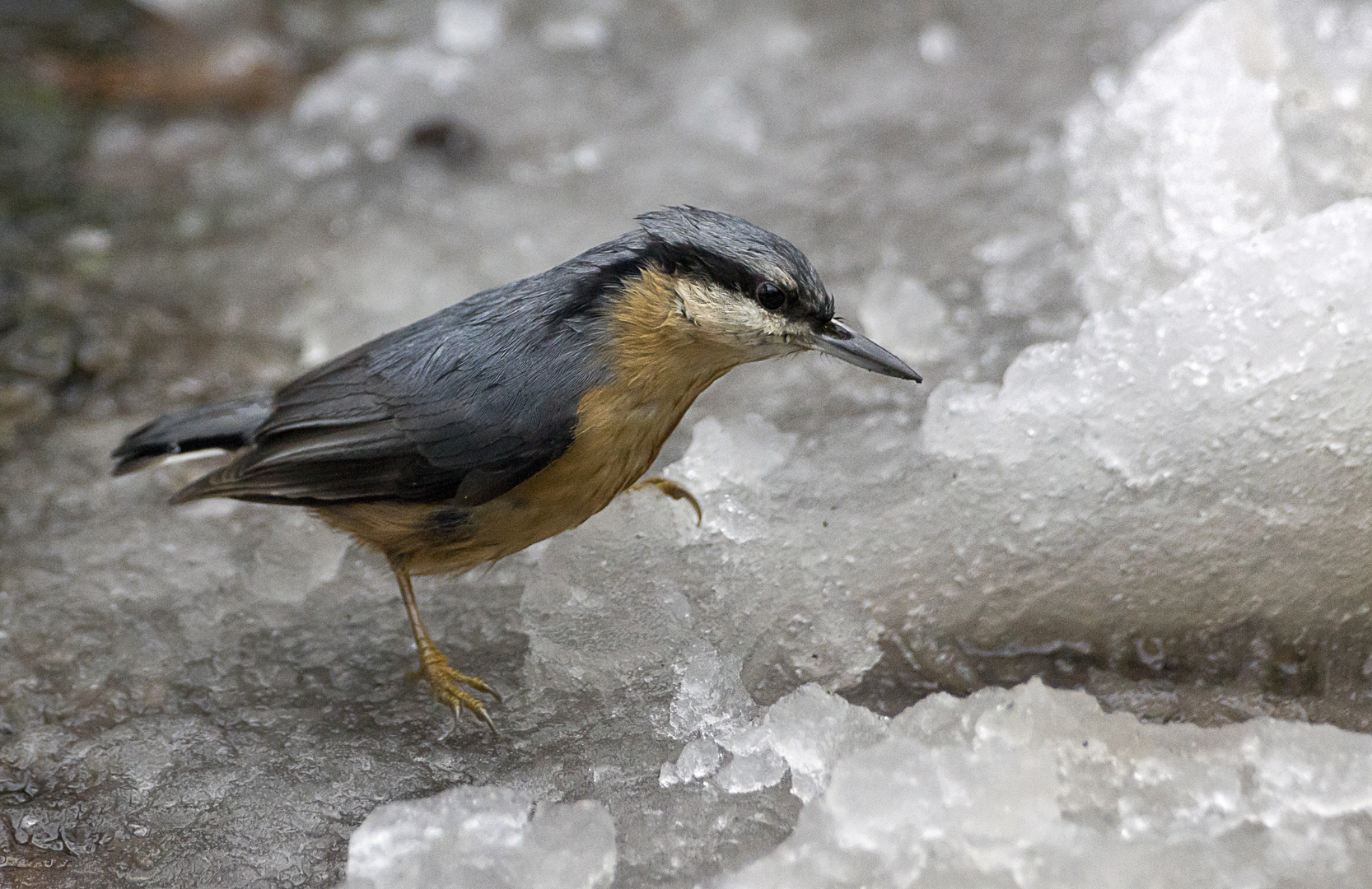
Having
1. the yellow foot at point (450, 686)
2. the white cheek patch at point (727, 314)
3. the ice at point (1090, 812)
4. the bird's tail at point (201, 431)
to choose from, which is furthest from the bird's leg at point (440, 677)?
the white cheek patch at point (727, 314)

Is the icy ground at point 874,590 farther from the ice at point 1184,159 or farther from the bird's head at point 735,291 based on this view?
the bird's head at point 735,291

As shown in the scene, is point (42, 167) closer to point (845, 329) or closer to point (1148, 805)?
point (845, 329)

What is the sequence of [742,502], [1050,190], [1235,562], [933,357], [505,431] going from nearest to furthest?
[505,431] < [1235,562] < [742,502] < [933,357] < [1050,190]

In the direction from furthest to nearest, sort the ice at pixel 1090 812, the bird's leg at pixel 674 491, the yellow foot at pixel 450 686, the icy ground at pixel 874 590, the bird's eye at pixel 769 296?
the bird's leg at pixel 674 491, the yellow foot at pixel 450 686, the bird's eye at pixel 769 296, the icy ground at pixel 874 590, the ice at pixel 1090 812

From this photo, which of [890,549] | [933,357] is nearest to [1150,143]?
[933,357]

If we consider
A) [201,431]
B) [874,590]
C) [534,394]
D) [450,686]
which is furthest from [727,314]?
[201,431]

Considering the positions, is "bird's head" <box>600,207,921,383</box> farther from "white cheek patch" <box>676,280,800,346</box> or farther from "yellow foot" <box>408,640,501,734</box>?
"yellow foot" <box>408,640,501,734</box>

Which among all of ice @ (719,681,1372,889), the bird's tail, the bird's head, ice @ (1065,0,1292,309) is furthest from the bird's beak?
the bird's tail
